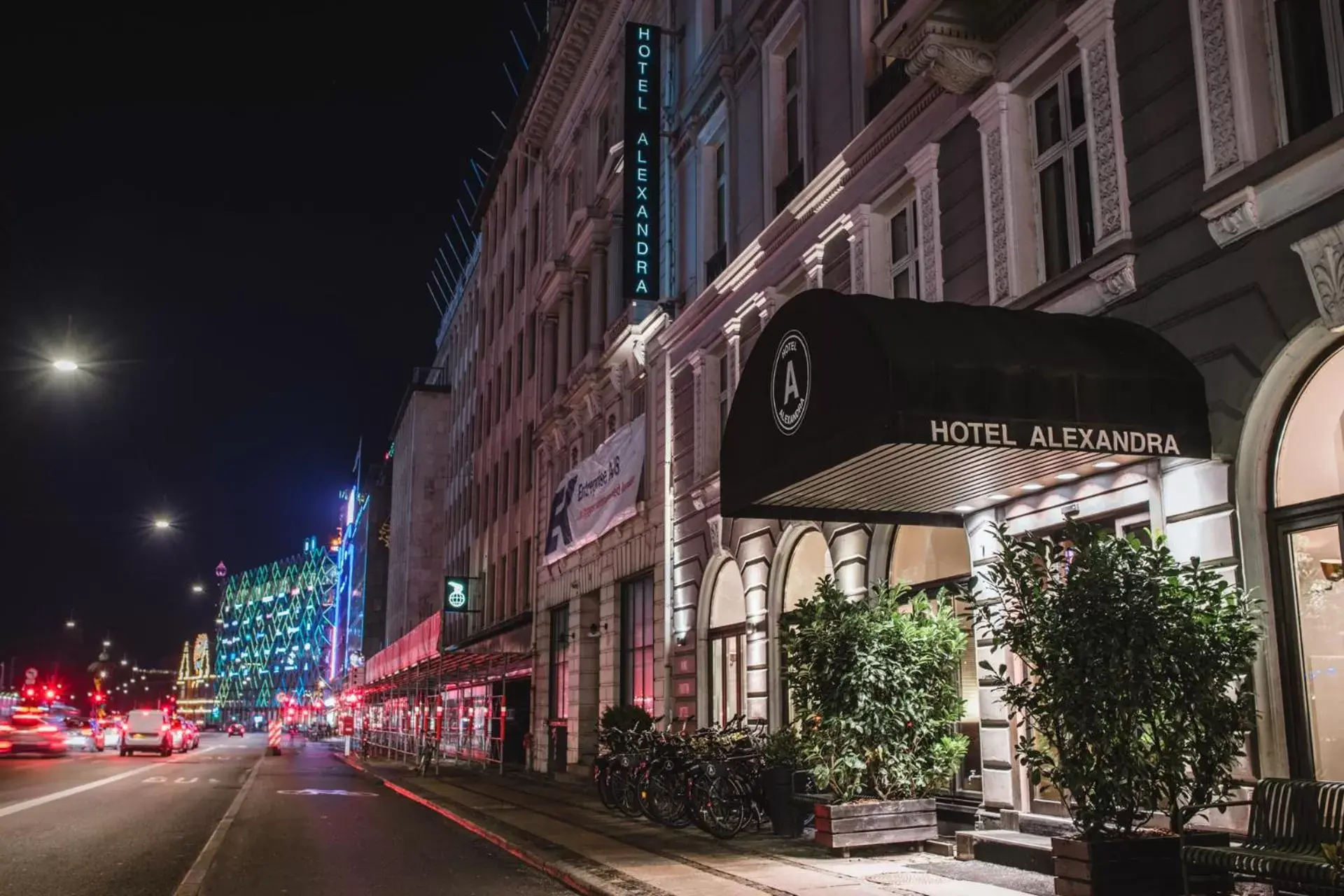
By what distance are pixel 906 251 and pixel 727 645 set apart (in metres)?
8.53

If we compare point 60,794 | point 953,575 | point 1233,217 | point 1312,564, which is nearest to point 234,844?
point 953,575

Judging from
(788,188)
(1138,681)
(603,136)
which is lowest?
(1138,681)

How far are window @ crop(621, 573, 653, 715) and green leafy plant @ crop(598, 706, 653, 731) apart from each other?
3.44m

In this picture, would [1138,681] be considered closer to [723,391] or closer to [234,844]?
[234,844]

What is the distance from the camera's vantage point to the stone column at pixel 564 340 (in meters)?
34.7

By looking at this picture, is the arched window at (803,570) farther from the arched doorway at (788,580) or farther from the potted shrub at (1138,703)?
the potted shrub at (1138,703)

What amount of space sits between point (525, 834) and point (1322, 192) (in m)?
12.2

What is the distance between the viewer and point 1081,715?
30.0 ft

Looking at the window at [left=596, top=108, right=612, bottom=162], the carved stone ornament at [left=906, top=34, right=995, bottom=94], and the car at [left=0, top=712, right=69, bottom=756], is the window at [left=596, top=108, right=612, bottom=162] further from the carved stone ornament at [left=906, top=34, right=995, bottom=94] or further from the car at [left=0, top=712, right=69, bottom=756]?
the car at [left=0, top=712, right=69, bottom=756]

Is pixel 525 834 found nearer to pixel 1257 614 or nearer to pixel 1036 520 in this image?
pixel 1036 520

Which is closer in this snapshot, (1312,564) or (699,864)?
(1312,564)

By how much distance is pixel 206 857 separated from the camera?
1362 cm

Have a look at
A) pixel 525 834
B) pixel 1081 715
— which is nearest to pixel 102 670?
pixel 525 834

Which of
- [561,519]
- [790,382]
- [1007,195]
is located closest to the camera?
[790,382]
